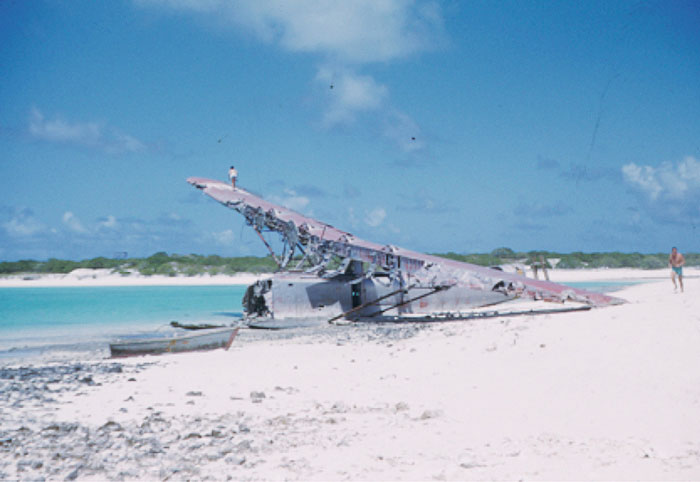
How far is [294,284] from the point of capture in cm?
2491

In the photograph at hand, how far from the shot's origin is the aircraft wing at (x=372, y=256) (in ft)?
69.5

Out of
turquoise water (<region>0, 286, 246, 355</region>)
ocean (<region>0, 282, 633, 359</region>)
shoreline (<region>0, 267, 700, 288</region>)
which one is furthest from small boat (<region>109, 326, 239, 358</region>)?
shoreline (<region>0, 267, 700, 288</region>)

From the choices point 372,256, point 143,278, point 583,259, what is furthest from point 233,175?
point 583,259

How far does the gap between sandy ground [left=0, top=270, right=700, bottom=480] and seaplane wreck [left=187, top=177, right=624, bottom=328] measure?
34.2 feet

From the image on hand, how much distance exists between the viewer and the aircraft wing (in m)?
21.2

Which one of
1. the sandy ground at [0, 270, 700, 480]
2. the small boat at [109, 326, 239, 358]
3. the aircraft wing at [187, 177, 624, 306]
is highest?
the aircraft wing at [187, 177, 624, 306]

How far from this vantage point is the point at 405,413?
8.09m

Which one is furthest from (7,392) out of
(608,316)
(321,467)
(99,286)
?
(99,286)

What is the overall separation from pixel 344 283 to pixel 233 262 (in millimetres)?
68923

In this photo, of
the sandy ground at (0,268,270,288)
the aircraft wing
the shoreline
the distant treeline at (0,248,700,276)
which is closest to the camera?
the aircraft wing

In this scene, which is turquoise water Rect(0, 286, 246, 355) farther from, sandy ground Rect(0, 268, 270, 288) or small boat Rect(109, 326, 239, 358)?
sandy ground Rect(0, 268, 270, 288)

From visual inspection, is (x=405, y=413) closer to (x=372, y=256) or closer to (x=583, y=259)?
(x=372, y=256)

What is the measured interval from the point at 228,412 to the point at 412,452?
126 inches

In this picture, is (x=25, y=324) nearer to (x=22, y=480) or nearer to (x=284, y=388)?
(x=284, y=388)
